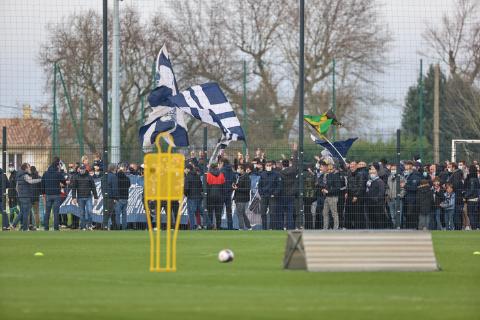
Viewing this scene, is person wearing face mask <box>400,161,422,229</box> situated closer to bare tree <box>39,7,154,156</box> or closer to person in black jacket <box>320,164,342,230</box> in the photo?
person in black jacket <box>320,164,342,230</box>

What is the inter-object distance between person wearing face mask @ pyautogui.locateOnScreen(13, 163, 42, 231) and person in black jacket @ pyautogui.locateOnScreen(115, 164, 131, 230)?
6.89ft

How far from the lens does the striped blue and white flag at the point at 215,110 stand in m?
27.9

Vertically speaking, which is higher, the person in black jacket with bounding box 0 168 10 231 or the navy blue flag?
the navy blue flag

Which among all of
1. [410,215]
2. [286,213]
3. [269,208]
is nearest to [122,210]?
[269,208]

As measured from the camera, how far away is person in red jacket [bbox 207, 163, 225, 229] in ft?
93.9

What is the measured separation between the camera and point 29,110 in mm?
35500

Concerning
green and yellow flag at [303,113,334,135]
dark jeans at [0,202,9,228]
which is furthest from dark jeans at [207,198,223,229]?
dark jeans at [0,202,9,228]

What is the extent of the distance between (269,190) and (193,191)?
1.99 metres

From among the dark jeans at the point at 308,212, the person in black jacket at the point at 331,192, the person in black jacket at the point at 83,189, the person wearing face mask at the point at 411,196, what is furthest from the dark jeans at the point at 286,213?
the person in black jacket at the point at 83,189

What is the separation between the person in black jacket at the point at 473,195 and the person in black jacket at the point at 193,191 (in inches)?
268

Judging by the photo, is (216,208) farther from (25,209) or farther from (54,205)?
(25,209)

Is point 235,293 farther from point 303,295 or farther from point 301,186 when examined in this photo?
point 301,186

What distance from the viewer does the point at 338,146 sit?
30219mm

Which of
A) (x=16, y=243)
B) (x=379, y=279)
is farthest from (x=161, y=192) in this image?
(x=16, y=243)
